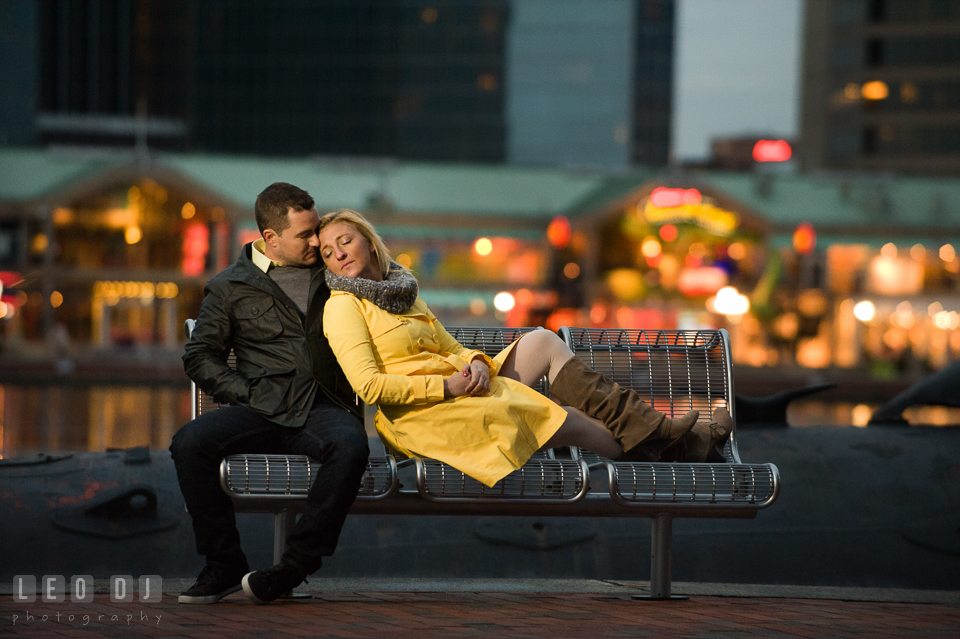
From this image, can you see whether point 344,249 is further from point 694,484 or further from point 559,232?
point 559,232

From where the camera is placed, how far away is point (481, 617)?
164 inches

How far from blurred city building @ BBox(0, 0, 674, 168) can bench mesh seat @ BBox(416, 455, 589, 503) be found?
225 feet

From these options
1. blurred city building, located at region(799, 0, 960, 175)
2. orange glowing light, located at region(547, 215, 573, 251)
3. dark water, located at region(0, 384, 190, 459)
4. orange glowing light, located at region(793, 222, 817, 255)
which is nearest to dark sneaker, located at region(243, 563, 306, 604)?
dark water, located at region(0, 384, 190, 459)

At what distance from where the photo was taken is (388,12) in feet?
245

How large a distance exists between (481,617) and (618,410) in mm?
1043

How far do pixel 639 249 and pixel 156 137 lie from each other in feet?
164

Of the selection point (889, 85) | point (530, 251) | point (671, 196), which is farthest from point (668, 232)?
point (889, 85)

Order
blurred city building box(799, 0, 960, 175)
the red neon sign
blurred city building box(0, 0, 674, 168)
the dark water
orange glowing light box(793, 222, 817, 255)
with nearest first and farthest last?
the dark water → the red neon sign → orange glowing light box(793, 222, 817, 255) → blurred city building box(0, 0, 674, 168) → blurred city building box(799, 0, 960, 175)

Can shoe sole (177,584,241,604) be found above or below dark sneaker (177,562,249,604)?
below

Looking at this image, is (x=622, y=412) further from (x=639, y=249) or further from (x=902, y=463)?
(x=639, y=249)

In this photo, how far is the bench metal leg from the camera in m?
4.70

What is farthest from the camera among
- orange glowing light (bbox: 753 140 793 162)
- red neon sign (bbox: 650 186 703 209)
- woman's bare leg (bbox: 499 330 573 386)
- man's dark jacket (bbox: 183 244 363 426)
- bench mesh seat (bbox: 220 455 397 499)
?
orange glowing light (bbox: 753 140 793 162)

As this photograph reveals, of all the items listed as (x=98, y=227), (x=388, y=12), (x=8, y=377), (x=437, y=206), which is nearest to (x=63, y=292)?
(x=98, y=227)

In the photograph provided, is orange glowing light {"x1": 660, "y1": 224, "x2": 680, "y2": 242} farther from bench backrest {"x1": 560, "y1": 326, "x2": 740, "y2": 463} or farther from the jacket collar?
the jacket collar
